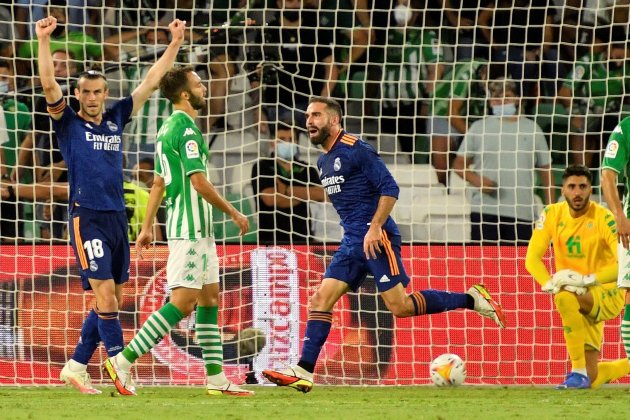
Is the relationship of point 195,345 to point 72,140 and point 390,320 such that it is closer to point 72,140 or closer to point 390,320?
point 390,320

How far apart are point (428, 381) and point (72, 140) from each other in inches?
128

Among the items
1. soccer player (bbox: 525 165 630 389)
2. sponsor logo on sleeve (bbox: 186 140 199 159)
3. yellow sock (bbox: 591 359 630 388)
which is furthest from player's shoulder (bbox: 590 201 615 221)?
sponsor logo on sleeve (bbox: 186 140 199 159)

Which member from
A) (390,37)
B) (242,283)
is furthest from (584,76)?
(242,283)

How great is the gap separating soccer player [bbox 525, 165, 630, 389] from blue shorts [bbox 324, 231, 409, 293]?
137cm

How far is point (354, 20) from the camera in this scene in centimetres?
1098

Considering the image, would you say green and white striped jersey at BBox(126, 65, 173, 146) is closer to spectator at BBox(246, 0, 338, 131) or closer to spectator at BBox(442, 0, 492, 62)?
spectator at BBox(246, 0, 338, 131)

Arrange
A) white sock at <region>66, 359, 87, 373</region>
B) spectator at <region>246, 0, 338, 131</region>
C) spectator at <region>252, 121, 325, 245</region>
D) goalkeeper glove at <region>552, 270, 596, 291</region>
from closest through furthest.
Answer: white sock at <region>66, 359, 87, 373</region> < goalkeeper glove at <region>552, 270, 596, 291</region> < spectator at <region>252, 121, 325, 245</region> < spectator at <region>246, 0, 338, 131</region>

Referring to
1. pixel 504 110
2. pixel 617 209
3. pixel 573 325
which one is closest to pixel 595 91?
pixel 504 110

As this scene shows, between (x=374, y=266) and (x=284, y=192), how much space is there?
289 centimetres

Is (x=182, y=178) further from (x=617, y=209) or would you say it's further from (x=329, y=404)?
(x=617, y=209)

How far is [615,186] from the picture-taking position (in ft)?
23.1

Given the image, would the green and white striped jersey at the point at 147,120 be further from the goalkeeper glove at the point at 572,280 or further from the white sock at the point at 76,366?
the goalkeeper glove at the point at 572,280

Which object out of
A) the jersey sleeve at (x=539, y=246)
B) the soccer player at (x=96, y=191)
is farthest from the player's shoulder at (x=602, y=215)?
the soccer player at (x=96, y=191)

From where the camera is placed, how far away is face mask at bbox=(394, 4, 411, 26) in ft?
36.2
